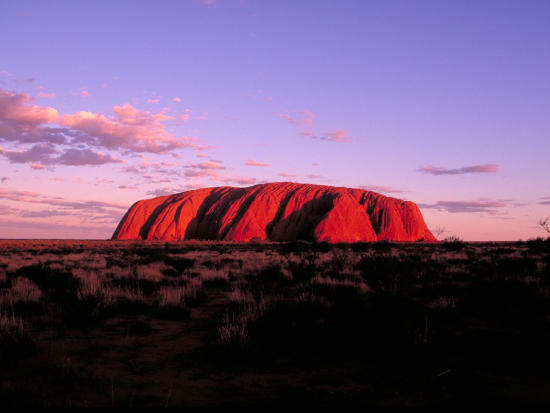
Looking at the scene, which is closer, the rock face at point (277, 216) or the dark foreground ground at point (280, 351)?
the dark foreground ground at point (280, 351)

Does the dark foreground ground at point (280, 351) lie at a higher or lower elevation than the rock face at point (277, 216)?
lower

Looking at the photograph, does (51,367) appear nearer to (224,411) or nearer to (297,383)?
(224,411)

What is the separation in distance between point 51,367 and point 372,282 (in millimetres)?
Answer: 8103

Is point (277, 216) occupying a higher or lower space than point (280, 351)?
higher

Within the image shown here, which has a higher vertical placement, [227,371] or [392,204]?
[392,204]

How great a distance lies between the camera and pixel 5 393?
342 cm

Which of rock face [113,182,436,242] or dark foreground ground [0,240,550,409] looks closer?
dark foreground ground [0,240,550,409]

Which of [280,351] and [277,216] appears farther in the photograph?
[277,216]

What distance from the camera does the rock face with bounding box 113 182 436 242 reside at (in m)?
63.8

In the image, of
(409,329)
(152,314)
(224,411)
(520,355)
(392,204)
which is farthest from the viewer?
(392,204)

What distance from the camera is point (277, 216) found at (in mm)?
67500

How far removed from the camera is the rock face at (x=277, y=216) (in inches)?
2514

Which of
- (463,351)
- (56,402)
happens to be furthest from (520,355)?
(56,402)

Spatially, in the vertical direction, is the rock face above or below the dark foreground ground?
above
